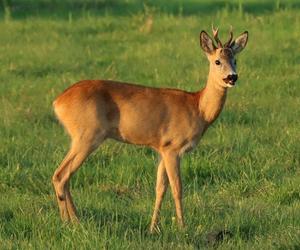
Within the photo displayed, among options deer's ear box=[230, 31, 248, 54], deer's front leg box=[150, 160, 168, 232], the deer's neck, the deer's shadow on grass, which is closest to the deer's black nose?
the deer's neck

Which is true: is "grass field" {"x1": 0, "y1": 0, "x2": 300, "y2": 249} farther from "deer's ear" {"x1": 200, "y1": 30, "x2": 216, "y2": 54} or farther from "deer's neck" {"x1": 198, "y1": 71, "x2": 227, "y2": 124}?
"deer's ear" {"x1": 200, "y1": 30, "x2": 216, "y2": 54}

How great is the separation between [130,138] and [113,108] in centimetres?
28

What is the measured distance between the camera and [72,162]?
8195mm

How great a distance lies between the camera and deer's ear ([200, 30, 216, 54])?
27.5 ft

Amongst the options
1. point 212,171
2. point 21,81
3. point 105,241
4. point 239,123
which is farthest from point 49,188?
point 21,81

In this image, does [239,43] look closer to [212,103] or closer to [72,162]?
[212,103]

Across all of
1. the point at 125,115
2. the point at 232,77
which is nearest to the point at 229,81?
the point at 232,77

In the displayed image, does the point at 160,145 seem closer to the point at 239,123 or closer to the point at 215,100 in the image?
the point at 215,100

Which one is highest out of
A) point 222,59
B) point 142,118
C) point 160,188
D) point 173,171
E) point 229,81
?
point 222,59

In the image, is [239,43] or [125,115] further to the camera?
[239,43]

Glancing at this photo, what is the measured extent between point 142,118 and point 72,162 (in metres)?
0.67

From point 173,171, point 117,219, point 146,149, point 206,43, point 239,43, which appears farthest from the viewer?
point 146,149

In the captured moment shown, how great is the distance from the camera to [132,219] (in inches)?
310

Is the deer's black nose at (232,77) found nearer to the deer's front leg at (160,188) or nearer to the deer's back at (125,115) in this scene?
the deer's back at (125,115)
